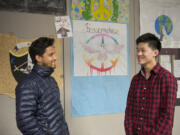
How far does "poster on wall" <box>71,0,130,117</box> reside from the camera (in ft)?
6.78

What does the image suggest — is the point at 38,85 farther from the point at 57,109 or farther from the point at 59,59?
the point at 59,59

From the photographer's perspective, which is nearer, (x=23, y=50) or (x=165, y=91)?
(x=165, y=91)

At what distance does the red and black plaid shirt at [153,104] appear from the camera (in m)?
1.25

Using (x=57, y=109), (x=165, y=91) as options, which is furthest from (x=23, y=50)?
(x=165, y=91)

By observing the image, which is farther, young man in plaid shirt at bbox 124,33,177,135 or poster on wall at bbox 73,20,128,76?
poster on wall at bbox 73,20,128,76

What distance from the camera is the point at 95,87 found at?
7.02 ft

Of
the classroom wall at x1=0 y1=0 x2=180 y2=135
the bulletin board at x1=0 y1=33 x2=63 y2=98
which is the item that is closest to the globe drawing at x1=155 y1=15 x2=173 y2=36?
the classroom wall at x1=0 y1=0 x2=180 y2=135

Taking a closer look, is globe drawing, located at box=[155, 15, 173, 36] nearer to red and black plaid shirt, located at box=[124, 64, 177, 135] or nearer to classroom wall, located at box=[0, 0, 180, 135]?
classroom wall, located at box=[0, 0, 180, 135]

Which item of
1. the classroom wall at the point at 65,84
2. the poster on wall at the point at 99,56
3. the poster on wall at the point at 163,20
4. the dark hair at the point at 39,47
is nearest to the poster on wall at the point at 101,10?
the poster on wall at the point at 99,56

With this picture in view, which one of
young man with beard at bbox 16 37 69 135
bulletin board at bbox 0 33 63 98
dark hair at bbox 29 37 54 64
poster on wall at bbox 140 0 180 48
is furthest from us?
poster on wall at bbox 140 0 180 48

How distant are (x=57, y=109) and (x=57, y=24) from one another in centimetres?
98

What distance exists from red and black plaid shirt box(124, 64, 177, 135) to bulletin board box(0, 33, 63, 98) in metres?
1.06

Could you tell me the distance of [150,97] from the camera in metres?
1.33

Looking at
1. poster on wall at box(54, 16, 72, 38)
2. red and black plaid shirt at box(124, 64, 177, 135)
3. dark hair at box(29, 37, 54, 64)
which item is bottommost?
red and black plaid shirt at box(124, 64, 177, 135)
